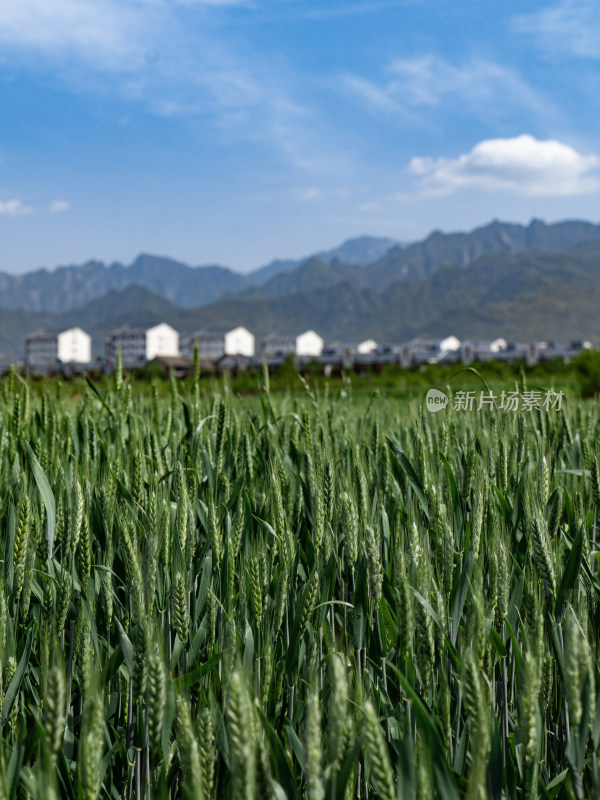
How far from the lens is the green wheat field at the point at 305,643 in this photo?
936 millimetres

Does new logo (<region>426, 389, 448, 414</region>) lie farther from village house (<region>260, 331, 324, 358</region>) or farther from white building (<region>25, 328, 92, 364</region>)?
village house (<region>260, 331, 324, 358</region>)

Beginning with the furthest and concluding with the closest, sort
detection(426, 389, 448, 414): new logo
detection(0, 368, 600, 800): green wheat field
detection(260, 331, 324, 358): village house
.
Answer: detection(260, 331, 324, 358): village house, detection(426, 389, 448, 414): new logo, detection(0, 368, 600, 800): green wheat field

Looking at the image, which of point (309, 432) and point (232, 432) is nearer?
point (309, 432)

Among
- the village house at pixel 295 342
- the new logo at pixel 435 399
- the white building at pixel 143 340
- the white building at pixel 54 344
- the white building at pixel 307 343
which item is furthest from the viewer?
the village house at pixel 295 342

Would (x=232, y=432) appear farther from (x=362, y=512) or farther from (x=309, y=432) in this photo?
(x=362, y=512)

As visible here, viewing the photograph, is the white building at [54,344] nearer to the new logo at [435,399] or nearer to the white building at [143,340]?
the white building at [143,340]

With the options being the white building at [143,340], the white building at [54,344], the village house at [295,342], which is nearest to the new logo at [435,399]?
the white building at [143,340]

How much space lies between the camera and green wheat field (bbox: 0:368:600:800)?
3.07 ft

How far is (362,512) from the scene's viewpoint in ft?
5.62

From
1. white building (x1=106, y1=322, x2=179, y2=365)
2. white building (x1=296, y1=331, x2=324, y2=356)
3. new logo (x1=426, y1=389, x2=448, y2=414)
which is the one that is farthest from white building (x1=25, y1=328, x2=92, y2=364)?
new logo (x1=426, y1=389, x2=448, y2=414)

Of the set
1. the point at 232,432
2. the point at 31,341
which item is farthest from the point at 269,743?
the point at 31,341

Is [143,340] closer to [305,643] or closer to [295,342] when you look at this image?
[295,342]

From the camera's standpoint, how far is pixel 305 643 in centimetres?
156

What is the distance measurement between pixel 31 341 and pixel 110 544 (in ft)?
530
